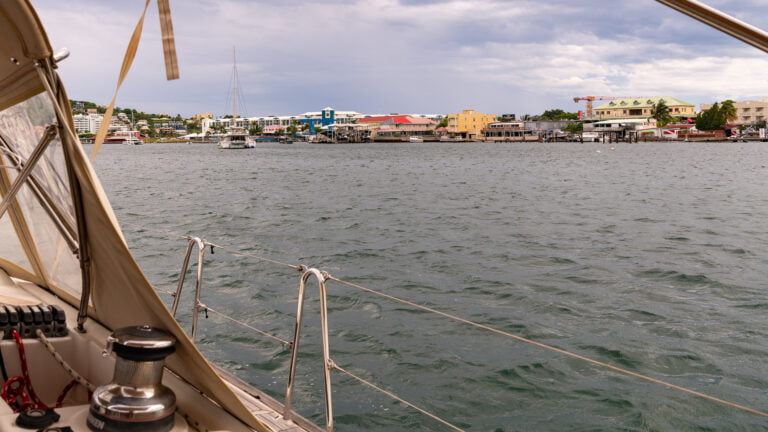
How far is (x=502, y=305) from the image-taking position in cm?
1250

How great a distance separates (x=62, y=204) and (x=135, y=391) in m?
1.58

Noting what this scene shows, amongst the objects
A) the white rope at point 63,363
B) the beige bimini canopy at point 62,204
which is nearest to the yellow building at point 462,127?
the beige bimini canopy at point 62,204

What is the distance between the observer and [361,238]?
20484mm

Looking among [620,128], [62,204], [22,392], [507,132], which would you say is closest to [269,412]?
[22,392]

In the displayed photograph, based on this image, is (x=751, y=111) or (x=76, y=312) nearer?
(x=76, y=312)

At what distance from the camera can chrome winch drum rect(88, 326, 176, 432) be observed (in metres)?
2.85

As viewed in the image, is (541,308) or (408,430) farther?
(541,308)

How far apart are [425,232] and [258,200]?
1401cm

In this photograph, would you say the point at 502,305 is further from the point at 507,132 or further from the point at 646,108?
the point at 646,108

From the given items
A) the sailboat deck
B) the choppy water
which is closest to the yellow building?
the choppy water

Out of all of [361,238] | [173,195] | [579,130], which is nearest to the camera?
[361,238]

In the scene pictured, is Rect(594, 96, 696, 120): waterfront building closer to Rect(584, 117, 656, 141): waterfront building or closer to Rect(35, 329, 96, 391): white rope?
Rect(584, 117, 656, 141): waterfront building

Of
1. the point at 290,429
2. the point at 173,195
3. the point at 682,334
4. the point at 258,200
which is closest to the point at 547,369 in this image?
the point at 682,334

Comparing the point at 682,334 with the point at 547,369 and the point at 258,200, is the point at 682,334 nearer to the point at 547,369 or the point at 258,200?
the point at 547,369
